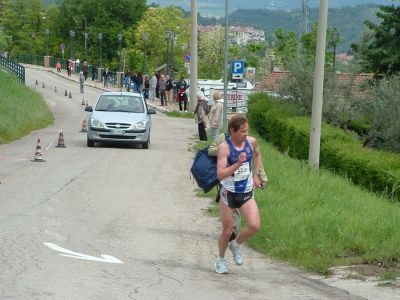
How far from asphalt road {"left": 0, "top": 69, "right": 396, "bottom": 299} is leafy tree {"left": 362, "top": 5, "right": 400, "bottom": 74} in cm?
1083

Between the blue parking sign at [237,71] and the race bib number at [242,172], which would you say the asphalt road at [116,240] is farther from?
the blue parking sign at [237,71]

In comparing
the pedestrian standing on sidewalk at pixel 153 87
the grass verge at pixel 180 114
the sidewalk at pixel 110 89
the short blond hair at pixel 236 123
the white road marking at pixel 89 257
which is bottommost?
the sidewalk at pixel 110 89

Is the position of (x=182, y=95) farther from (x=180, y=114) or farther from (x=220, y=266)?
(x=220, y=266)

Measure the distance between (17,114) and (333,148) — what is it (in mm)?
16291

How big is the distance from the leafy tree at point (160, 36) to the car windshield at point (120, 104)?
70.3 m

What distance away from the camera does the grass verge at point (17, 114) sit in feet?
92.8

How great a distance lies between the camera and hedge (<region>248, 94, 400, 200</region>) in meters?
15.8

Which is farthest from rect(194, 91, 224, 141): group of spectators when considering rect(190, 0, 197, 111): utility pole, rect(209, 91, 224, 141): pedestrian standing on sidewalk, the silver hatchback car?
rect(190, 0, 197, 111): utility pole

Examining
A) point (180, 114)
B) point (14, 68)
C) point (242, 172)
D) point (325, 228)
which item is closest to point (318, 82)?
point (325, 228)

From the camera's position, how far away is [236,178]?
8.55 metres

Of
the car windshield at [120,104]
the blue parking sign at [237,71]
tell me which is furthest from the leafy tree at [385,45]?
the car windshield at [120,104]

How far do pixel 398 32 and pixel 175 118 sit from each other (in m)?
16.1

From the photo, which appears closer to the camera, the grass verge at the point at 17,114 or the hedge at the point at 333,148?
the hedge at the point at 333,148

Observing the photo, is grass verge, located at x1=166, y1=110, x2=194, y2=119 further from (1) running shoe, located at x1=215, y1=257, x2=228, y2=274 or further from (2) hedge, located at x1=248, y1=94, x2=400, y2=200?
(1) running shoe, located at x1=215, y1=257, x2=228, y2=274
